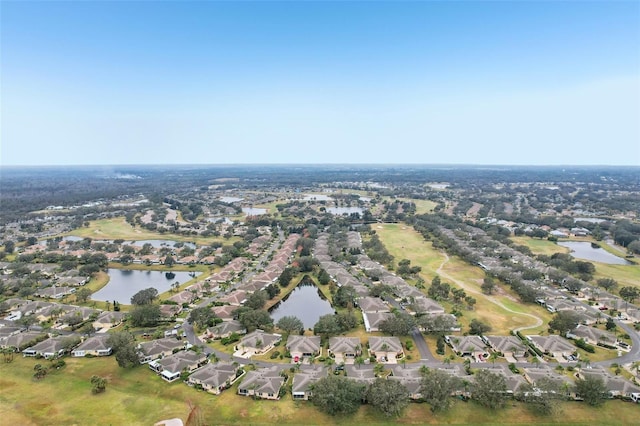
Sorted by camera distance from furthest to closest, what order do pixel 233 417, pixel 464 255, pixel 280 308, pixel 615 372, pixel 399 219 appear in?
1. pixel 399 219
2. pixel 464 255
3. pixel 280 308
4. pixel 615 372
5. pixel 233 417

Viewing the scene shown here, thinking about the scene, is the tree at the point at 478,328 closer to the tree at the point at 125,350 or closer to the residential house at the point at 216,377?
the residential house at the point at 216,377

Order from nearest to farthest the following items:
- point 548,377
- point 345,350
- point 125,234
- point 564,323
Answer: point 548,377, point 345,350, point 564,323, point 125,234

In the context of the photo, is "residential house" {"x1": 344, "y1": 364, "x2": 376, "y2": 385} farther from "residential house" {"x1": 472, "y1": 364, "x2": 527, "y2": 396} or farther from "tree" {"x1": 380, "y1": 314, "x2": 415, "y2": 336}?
"residential house" {"x1": 472, "y1": 364, "x2": 527, "y2": 396}

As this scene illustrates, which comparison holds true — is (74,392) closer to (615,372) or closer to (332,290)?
(332,290)

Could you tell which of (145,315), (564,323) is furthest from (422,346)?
(145,315)

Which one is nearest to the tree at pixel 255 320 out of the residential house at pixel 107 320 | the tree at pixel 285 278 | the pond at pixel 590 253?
the tree at pixel 285 278

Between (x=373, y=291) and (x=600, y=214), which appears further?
(x=600, y=214)

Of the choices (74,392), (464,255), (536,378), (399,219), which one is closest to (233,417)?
(74,392)

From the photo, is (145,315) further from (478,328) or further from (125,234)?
(125,234)
